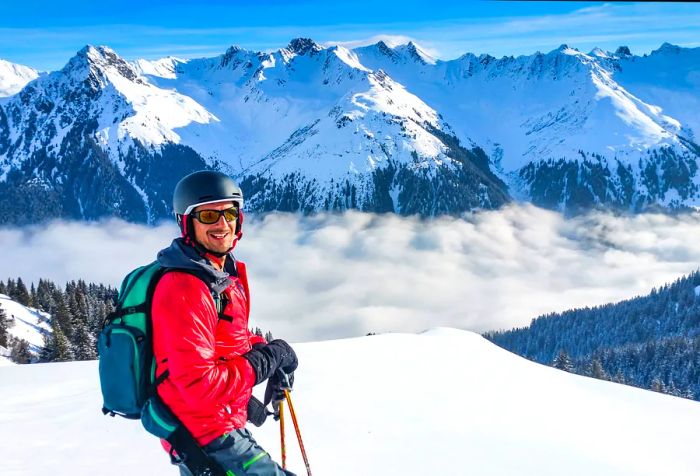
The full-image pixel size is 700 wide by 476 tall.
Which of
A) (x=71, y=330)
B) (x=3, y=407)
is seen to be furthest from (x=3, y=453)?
(x=71, y=330)

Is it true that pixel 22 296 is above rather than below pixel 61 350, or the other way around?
above

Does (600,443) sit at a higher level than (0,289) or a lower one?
higher

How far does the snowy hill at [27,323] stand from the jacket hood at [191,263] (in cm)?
7161

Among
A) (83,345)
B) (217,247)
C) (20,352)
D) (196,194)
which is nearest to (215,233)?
(217,247)

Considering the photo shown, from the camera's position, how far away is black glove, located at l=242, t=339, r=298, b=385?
5.04 meters

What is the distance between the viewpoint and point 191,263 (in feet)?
15.5

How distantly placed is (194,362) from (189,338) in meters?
0.21

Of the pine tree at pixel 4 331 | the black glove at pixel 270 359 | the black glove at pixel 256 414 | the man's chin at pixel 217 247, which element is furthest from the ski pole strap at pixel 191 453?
the pine tree at pixel 4 331

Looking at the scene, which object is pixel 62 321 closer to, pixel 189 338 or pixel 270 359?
pixel 270 359

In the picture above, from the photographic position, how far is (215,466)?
4.77 meters

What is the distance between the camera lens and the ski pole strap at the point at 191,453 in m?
4.71

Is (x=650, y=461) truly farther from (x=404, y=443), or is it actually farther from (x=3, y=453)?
(x=3, y=453)

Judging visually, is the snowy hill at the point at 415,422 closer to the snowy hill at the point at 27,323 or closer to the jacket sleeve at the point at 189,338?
the jacket sleeve at the point at 189,338

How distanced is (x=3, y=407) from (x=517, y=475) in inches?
454
